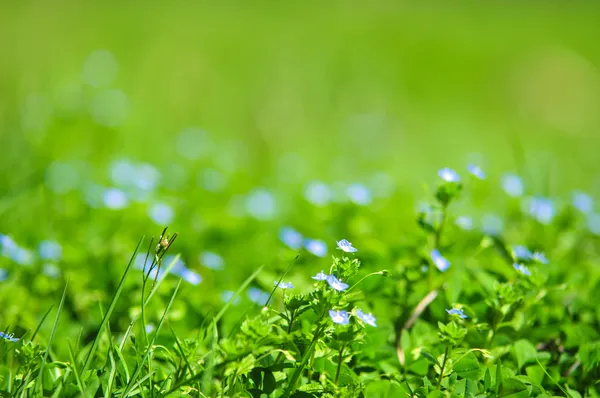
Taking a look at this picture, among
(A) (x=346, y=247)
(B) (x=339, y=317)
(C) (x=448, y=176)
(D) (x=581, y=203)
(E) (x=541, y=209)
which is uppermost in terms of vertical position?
(D) (x=581, y=203)

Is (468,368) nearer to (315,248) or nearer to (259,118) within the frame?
(315,248)

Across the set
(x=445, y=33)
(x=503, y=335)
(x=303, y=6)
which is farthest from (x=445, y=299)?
(x=303, y=6)

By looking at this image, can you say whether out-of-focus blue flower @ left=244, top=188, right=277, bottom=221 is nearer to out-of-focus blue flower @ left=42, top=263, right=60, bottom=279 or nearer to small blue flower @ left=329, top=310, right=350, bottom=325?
out-of-focus blue flower @ left=42, top=263, right=60, bottom=279

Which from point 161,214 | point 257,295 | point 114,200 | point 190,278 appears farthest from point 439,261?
point 114,200

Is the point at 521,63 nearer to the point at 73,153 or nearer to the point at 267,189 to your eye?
the point at 267,189

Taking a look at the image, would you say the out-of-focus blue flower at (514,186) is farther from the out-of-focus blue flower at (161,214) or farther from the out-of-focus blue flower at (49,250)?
the out-of-focus blue flower at (49,250)

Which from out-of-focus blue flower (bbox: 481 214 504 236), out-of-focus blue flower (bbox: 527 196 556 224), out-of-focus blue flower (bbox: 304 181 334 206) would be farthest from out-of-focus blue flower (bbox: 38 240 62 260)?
out-of-focus blue flower (bbox: 527 196 556 224)
